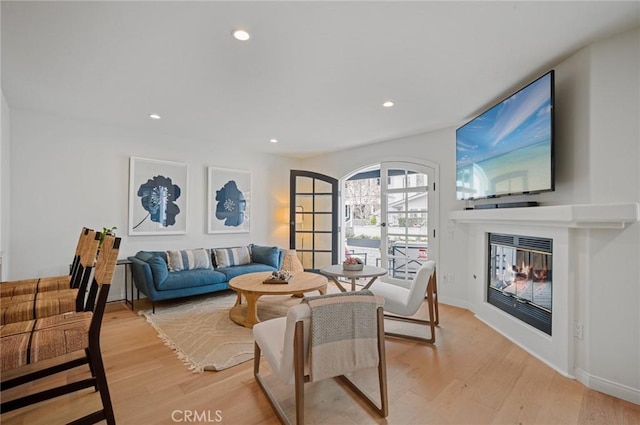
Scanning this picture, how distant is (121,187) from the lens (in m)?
4.20

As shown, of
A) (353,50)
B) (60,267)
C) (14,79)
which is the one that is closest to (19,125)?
(14,79)

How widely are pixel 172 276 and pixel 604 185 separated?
4361mm

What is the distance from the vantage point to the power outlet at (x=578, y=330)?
88.0 inches

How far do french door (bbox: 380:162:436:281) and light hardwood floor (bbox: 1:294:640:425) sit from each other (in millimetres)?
1915

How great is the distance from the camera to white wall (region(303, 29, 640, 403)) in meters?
2.03

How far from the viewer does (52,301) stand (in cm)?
213

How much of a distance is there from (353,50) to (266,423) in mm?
2566

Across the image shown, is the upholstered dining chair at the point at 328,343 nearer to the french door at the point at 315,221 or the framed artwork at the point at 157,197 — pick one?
the framed artwork at the point at 157,197

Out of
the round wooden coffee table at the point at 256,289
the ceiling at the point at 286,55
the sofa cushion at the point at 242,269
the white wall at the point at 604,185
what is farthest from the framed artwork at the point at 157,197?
the white wall at the point at 604,185

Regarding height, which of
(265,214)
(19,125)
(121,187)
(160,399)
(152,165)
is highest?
(19,125)

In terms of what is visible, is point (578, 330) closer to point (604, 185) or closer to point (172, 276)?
point (604, 185)

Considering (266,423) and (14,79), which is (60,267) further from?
(266,423)

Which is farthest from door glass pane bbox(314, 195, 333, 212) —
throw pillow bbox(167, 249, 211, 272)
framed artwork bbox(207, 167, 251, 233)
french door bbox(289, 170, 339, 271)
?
throw pillow bbox(167, 249, 211, 272)

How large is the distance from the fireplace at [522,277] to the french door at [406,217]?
3.45 feet
